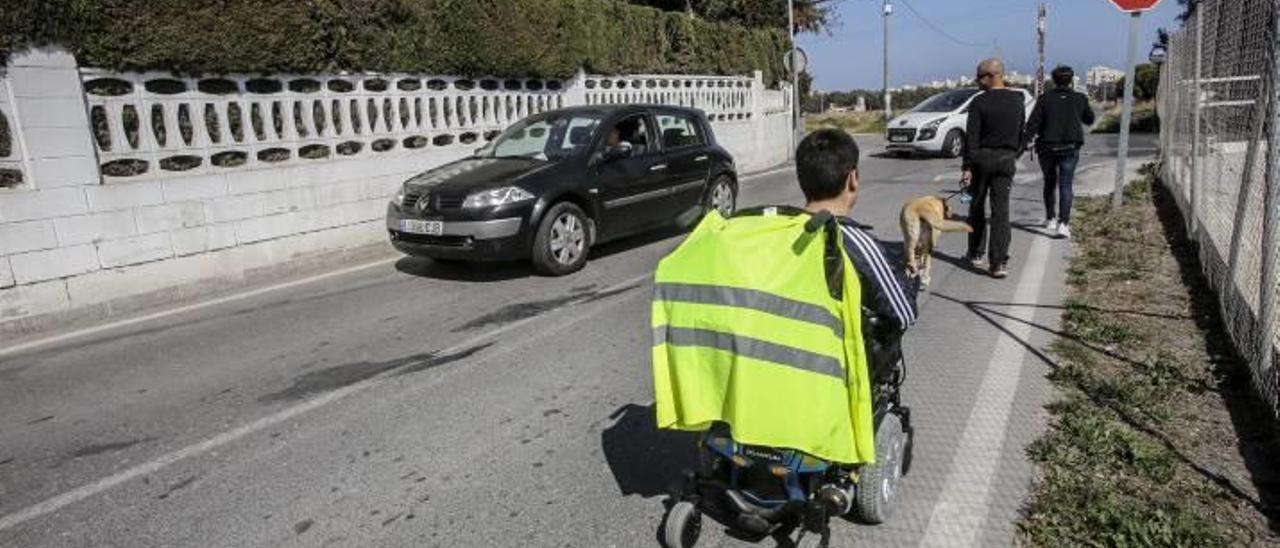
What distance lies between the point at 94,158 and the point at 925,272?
22.6ft

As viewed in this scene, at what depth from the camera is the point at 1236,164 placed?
221 inches

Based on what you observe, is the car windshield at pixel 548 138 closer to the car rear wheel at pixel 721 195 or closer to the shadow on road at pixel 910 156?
the car rear wheel at pixel 721 195

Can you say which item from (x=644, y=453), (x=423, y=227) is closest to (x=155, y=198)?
(x=423, y=227)

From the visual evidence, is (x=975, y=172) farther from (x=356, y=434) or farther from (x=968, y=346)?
(x=356, y=434)

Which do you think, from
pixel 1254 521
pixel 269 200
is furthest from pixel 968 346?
pixel 269 200

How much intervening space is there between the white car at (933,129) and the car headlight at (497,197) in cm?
1270

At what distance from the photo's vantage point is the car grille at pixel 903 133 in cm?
1762

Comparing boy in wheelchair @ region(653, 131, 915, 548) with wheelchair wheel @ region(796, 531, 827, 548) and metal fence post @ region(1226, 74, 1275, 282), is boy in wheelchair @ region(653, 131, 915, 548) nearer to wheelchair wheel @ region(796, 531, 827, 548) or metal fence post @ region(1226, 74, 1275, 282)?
wheelchair wheel @ region(796, 531, 827, 548)

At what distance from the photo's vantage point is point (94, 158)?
6.98 metres

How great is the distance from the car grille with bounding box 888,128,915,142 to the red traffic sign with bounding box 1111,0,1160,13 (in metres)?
9.11

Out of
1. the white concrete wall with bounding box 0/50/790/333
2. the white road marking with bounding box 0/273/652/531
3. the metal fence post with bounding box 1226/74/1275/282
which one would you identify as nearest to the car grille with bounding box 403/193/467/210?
the white road marking with bounding box 0/273/652/531

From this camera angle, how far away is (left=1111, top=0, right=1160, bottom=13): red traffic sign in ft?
27.3

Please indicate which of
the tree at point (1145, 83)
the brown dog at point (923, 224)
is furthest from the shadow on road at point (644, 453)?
the tree at point (1145, 83)

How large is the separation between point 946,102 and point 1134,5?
10371mm
